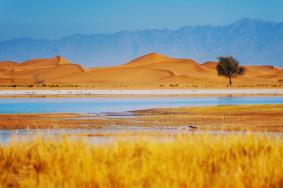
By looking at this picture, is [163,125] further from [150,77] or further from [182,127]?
[150,77]

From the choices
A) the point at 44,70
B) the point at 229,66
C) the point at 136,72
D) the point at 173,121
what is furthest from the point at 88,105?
the point at 44,70

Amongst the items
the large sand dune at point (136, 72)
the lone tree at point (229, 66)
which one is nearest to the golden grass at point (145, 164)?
the lone tree at point (229, 66)

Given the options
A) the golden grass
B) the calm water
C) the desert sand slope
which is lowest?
the golden grass

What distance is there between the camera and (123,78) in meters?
152

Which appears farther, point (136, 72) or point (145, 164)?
point (136, 72)

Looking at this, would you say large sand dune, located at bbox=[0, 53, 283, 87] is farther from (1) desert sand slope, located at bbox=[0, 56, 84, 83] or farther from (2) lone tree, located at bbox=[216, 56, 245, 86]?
(2) lone tree, located at bbox=[216, 56, 245, 86]

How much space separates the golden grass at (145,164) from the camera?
392 inches

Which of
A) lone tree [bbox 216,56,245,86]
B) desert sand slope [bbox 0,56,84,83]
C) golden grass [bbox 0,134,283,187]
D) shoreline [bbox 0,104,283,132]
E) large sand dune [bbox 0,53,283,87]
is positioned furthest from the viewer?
desert sand slope [bbox 0,56,84,83]

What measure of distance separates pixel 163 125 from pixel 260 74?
15951 cm

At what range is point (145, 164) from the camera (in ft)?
34.9

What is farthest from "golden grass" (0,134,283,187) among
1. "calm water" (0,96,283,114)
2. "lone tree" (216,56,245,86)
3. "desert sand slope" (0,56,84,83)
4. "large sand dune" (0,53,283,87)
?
"desert sand slope" (0,56,84,83)

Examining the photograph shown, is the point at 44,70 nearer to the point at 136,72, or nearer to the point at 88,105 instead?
the point at 136,72

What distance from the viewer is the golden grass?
9.96 meters

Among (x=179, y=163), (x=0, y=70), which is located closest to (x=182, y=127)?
(x=179, y=163)
